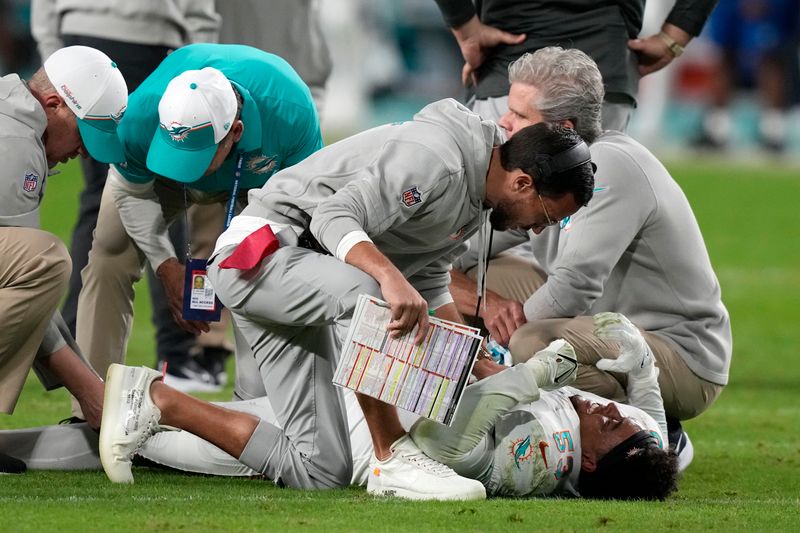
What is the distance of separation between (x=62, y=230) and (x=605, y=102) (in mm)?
6248

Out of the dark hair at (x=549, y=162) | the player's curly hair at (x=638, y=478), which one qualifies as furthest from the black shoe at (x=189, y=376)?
the dark hair at (x=549, y=162)

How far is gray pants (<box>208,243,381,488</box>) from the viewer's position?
151 inches

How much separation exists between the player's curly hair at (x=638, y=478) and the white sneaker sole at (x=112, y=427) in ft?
4.41

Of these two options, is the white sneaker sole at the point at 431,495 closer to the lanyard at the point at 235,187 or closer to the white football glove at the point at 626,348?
the white football glove at the point at 626,348

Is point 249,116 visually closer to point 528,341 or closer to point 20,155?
point 20,155

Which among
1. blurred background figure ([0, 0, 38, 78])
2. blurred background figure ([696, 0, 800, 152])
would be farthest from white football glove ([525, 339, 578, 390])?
blurred background figure ([696, 0, 800, 152])

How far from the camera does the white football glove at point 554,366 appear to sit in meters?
3.97

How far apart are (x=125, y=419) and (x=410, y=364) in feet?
2.86

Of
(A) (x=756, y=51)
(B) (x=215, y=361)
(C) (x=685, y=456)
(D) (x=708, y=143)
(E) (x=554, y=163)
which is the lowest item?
(D) (x=708, y=143)

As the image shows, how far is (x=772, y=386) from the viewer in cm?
661

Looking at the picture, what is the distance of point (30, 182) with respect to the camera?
4074 mm

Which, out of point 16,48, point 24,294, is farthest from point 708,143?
point 24,294

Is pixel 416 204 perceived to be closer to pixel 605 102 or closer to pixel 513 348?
pixel 513 348

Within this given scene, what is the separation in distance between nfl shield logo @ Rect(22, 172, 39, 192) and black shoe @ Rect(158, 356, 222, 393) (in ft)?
6.41
